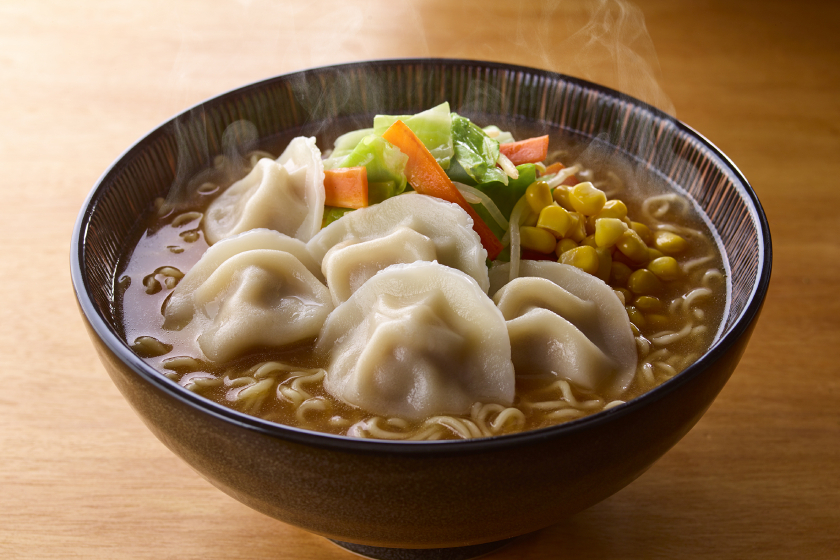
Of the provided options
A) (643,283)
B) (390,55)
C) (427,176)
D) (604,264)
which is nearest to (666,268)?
(643,283)

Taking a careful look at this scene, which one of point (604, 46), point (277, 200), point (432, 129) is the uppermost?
point (604, 46)

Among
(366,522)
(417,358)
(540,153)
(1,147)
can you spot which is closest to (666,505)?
(417,358)

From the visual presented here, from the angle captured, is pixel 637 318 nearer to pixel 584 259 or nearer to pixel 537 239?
pixel 584 259

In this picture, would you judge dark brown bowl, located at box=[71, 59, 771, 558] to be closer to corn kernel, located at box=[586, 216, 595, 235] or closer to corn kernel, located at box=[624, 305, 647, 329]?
corn kernel, located at box=[624, 305, 647, 329]

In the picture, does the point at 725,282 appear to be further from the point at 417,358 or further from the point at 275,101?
the point at 275,101

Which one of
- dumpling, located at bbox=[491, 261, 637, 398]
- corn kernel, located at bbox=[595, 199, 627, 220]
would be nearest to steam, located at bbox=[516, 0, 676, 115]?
corn kernel, located at bbox=[595, 199, 627, 220]

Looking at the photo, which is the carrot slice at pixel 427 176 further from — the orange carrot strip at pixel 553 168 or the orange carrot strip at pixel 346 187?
the orange carrot strip at pixel 553 168
